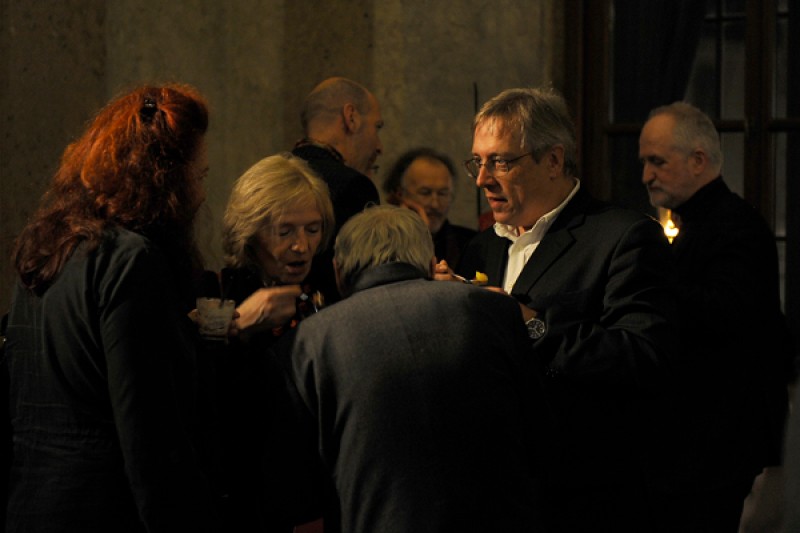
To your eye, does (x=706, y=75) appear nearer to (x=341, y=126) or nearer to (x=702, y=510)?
(x=341, y=126)

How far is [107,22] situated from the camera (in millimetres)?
4566

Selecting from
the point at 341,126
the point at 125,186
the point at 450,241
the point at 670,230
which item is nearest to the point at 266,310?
the point at 125,186

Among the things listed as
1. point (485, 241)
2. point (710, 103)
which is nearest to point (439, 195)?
point (710, 103)

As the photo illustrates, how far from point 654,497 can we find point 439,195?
200cm

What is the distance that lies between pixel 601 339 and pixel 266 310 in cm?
80

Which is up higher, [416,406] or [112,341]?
[112,341]

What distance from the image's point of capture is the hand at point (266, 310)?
2.98 metres

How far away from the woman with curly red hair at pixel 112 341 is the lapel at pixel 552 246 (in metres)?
0.94

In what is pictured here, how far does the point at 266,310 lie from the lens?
2992 millimetres

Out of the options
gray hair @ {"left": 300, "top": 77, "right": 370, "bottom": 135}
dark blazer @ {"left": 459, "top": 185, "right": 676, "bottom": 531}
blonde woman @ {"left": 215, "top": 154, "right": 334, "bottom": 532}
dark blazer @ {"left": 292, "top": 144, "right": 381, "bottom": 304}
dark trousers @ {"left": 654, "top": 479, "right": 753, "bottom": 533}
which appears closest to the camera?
blonde woman @ {"left": 215, "top": 154, "right": 334, "bottom": 532}

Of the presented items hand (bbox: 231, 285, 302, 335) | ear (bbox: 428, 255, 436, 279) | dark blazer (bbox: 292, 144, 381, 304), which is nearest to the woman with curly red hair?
ear (bbox: 428, 255, 436, 279)

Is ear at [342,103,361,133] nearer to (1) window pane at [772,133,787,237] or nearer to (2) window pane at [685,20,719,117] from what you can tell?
(2) window pane at [685,20,719,117]

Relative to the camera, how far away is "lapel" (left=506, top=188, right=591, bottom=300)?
298 cm

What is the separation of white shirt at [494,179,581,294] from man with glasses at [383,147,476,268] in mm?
1876
